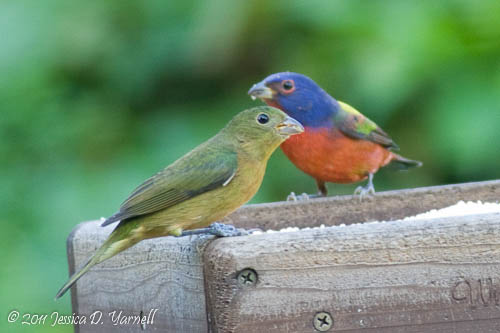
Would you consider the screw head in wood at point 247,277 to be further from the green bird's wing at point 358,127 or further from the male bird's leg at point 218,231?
the green bird's wing at point 358,127

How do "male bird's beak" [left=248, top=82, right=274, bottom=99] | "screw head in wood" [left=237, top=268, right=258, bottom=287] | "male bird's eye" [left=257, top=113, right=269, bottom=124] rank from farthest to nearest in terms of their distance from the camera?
"male bird's beak" [left=248, top=82, right=274, bottom=99] < "male bird's eye" [left=257, top=113, right=269, bottom=124] < "screw head in wood" [left=237, top=268, right=258, bottom=287]

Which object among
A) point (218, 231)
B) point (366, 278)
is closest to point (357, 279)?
point (366, 278)

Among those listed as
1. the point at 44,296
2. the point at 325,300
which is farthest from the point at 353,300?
the point at 44,296

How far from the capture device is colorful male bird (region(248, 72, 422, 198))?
4.38 m

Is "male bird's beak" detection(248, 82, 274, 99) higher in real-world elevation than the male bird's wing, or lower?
higher

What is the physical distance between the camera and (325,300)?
2604 millimetres

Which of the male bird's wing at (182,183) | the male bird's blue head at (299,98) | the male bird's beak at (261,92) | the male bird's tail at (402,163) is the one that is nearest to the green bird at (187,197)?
the male bird's wing at (182,183)

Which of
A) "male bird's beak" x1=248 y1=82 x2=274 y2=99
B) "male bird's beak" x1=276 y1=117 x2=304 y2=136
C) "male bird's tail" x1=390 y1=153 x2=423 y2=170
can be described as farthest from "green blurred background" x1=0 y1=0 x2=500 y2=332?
"male bird's beak" x1=276 y1=117 x2=304 y2=136

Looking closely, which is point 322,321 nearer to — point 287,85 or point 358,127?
point 287,85

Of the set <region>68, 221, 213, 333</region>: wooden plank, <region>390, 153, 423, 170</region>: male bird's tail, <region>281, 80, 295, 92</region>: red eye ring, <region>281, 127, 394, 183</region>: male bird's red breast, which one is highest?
<region>281, 80, 295, 92</region>: red eye ring

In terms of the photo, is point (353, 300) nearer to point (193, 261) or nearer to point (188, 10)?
point (193, 261)

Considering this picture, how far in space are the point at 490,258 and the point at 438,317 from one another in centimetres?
23

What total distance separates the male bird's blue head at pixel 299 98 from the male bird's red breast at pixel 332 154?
7cm

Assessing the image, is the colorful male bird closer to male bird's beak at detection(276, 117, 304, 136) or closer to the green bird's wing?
the green bird's wing
